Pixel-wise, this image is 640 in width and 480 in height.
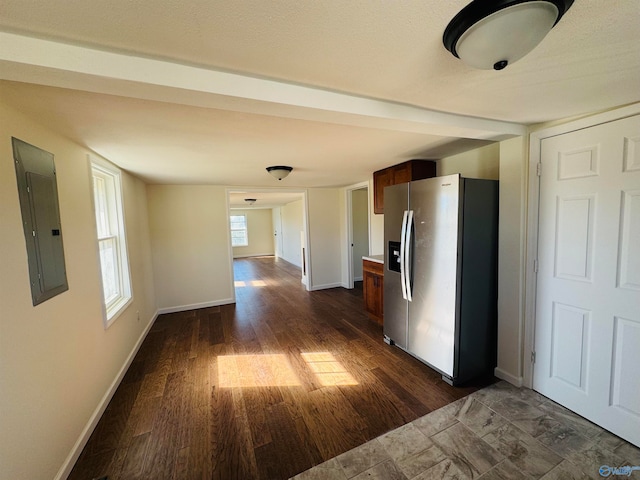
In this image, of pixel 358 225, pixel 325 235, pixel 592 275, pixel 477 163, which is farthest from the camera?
pixel 358 225

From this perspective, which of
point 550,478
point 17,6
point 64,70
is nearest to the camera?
point 17,6

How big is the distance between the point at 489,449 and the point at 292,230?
7529mm

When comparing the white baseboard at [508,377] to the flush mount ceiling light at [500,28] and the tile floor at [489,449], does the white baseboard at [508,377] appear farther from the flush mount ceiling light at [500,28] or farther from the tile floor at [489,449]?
the flush mount ceiling light at [500,28]

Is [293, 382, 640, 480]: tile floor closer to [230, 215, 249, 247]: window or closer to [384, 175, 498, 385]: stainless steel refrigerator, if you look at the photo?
[384, 175, 498, 385]: stainless steel refrigerator

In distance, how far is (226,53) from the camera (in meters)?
1.03

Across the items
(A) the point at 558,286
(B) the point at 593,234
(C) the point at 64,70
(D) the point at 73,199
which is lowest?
(A) the point at 558,286

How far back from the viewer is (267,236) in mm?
11109

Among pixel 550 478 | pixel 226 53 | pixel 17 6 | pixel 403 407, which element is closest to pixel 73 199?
pixel 17 6

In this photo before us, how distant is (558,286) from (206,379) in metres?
3.09

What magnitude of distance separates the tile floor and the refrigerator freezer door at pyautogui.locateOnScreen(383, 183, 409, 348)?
0.90 m

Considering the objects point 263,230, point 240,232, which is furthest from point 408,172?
point 240,232

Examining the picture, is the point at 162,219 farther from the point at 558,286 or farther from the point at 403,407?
→ the point at 558,286

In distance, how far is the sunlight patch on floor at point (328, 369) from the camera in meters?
2.38

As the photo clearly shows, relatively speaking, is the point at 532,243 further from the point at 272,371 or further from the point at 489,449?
the point at 272,371
